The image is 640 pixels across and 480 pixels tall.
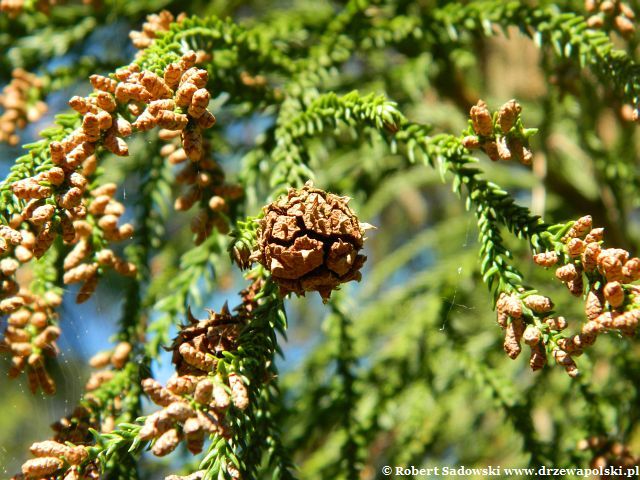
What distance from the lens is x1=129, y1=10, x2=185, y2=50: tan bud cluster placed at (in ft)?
4.98

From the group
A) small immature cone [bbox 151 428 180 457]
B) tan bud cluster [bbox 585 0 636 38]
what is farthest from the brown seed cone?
tan bud cluster [bbox 585 0 636 38]

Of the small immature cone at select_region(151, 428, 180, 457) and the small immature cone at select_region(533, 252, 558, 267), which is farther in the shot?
the small immature cone at select_region(533, 252, 558, 267)

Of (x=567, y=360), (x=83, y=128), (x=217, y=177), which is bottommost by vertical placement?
(x=567, y=360)

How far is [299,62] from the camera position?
72.5 inches

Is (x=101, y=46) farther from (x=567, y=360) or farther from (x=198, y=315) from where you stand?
(x=567, y=360)

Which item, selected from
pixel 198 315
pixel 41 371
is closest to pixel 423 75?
pixel 198 315

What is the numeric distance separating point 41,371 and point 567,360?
113 cm

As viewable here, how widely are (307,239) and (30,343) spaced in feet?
2.52

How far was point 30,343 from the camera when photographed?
1453 millimetres

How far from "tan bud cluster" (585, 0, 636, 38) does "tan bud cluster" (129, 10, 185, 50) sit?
3.43ft

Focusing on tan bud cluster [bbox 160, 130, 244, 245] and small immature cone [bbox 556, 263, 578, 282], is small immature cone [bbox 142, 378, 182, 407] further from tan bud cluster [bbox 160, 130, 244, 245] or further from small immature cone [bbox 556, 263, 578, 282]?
small immature cone [bbox 556, 263, 578, 282]

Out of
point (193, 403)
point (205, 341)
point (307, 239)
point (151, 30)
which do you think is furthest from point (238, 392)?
point (151, 30)

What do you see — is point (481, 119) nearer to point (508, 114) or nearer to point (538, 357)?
point (508, 114)

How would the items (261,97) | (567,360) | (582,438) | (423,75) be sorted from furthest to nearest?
(423,75)
(261,97)
(582,438)
(567,360)
